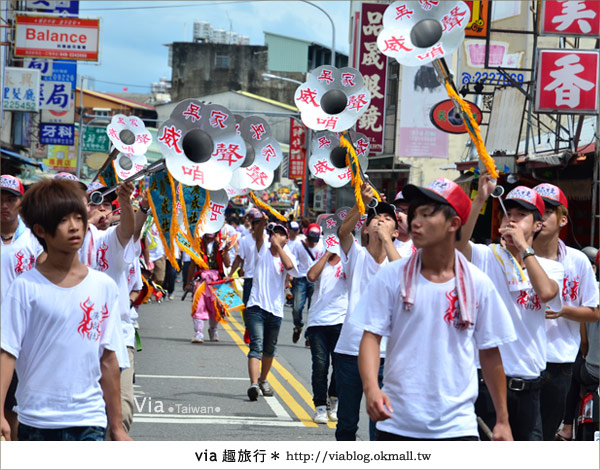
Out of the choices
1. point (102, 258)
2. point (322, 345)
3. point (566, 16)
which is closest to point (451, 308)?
point (102, 258)

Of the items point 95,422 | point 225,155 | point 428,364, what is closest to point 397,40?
point 225,155

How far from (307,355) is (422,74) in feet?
50.6

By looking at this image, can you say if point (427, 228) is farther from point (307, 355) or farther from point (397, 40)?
point (307, 355)

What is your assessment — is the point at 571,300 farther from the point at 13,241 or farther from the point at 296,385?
the point at 296,385

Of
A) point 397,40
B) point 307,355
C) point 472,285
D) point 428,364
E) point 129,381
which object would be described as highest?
point 397,40

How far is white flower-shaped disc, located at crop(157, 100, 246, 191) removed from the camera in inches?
222

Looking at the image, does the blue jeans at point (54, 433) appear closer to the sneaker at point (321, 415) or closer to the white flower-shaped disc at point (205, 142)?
the white flower-shaped disc at point (205, 142)

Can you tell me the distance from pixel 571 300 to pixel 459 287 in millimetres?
2063

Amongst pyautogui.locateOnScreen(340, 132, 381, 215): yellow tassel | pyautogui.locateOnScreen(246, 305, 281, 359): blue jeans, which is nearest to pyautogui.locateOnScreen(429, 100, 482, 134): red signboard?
pyautogui.locateOnScreen(246, 305, 281, 359): blue jeans

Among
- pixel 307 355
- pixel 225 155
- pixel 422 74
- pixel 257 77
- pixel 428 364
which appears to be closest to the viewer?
pixel 428 364

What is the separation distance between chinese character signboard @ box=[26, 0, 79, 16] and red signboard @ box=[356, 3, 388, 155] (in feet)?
23.0

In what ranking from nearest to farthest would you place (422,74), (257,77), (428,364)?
1. (428,364)
2. (422,74)
3. (257,77)

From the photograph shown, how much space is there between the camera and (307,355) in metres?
13.7

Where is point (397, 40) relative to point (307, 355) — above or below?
above
